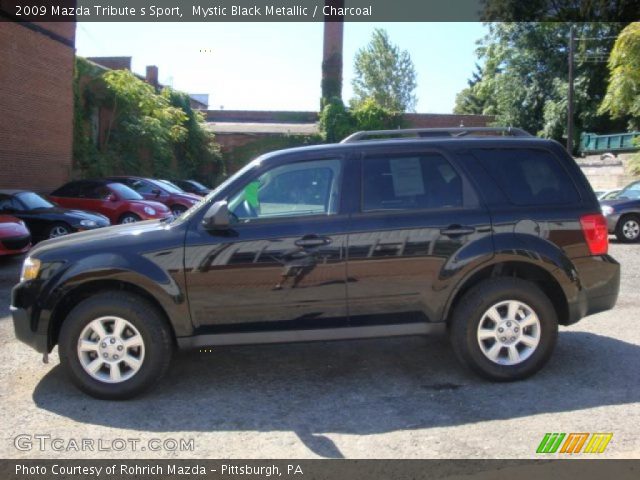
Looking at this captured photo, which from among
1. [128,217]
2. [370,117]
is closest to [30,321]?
[128,217]

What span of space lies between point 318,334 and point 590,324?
11.5ft

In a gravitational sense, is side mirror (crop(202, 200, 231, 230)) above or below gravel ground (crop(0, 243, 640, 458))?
above

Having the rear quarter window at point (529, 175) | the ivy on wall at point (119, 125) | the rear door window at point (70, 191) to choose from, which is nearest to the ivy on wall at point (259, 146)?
the ivy on wall at point (119, 125)

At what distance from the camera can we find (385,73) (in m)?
73.1

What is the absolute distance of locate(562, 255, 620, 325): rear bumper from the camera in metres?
4.98

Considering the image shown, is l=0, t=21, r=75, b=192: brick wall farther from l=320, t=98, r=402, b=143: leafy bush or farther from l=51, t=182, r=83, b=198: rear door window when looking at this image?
l=320, t=98, r=402, b=143: leafy bush

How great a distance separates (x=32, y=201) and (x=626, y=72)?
21.1 meters

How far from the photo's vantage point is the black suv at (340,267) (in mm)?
4629

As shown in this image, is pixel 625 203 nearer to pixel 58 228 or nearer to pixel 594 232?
pixel 594 232

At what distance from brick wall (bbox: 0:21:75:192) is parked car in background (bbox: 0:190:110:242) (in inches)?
247

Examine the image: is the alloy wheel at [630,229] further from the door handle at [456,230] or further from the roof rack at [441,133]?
the door handle at [456,230]

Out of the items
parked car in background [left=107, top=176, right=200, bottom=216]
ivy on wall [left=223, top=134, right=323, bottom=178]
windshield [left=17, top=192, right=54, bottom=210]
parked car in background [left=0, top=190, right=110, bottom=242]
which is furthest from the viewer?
ivy on wall [left=223, top=134, right=323, bottom=178]

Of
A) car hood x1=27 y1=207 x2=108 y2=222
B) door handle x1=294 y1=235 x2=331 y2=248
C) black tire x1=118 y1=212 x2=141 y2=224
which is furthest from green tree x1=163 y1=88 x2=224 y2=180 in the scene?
door handle x1=294 y1=235 x2=331 y2=248

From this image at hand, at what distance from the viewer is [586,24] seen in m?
38.8
